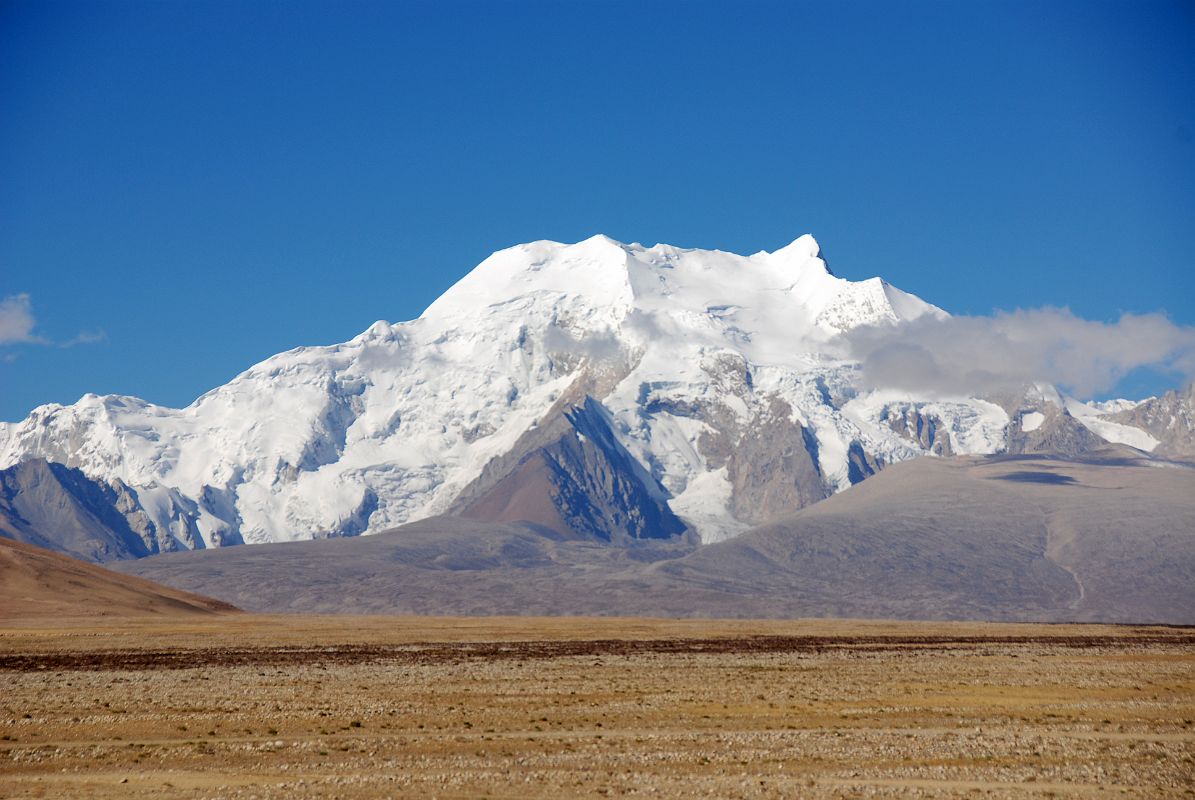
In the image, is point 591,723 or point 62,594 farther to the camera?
point 62,594

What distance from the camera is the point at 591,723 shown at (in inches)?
2483

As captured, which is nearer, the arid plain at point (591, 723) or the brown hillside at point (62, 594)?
the arid plain at point (591, 723)

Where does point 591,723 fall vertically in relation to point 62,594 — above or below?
below

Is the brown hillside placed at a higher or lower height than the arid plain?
higher

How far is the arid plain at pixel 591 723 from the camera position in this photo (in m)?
49.7

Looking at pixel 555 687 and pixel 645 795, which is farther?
pixel 555 687

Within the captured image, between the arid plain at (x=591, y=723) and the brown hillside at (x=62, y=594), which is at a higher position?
the brown hillside at (x=62, y=594)

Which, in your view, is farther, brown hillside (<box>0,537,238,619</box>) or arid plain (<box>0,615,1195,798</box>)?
brown hillside (<box>0,537,238,619</box>)

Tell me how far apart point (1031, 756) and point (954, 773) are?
5.07m

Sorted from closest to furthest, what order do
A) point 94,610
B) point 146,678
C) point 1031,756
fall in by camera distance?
1. point 1031,756
2. point 146,678
3. point 94,610

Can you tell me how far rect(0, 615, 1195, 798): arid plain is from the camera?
1956 inches

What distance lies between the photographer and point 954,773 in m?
51.5

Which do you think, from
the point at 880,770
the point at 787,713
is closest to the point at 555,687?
the point at 787,713

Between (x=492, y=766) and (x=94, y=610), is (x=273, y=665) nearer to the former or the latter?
(x=492, y=766)
